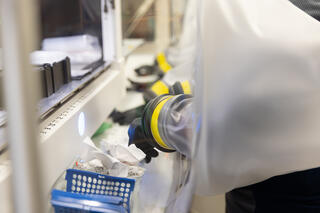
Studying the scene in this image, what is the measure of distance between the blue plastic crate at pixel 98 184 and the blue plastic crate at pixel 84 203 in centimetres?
4

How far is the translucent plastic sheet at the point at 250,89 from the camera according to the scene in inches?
22.8

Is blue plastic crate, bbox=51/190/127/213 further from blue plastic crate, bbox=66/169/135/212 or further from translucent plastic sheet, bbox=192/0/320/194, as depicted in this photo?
translucent plastic sheet, bbox=192/0/320/194

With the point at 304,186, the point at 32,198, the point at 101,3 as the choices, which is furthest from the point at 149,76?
the point at 32,198

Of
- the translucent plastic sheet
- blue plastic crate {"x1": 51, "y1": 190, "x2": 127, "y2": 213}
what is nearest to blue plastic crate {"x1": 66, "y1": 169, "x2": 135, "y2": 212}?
blue plastic crate {"x1": 51, "y1": 190, "x2": 127, "y2": 213}

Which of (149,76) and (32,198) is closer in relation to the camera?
(32,198)

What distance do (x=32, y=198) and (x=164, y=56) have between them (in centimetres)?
183

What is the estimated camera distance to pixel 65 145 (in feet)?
3.00

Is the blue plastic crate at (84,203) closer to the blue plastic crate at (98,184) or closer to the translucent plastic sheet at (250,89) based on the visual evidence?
the blue plastic crate at (98,184)

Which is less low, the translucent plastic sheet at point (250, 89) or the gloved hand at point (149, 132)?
the translucent plastic sheet at point (250, 89)

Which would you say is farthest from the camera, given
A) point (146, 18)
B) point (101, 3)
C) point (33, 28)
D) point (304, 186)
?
point (146, 18)

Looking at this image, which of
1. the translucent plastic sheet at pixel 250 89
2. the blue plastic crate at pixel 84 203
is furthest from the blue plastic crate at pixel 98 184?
the translucent plastic sheet at pixel 250 89


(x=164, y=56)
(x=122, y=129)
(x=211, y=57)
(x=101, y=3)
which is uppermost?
(x=101, y=3)

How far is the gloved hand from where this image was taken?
0.78 m

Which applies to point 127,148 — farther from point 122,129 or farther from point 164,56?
point 164,56
